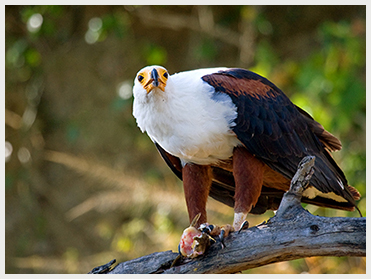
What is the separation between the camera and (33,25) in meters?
6.32

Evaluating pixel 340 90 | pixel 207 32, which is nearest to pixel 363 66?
pixel 340 90

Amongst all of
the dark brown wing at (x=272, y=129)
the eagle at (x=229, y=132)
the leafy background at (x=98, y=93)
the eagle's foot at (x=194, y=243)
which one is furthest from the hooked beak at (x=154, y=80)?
the leafy background at (x=98, y=93)

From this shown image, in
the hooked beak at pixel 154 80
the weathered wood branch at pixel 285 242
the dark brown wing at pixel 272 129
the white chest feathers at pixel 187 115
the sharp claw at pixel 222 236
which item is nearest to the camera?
the weathered wood branch at pixel 285 242

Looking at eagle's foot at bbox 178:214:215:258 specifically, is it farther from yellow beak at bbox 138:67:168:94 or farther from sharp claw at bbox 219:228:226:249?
yellow beak at bbox 138:67:168:94

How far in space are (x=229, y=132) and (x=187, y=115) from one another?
276 millimetres

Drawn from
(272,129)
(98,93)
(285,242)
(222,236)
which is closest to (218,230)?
(222,236)

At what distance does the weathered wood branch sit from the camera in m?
2.27

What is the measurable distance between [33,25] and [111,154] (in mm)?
2012

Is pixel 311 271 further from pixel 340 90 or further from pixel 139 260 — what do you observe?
pixel 139 260

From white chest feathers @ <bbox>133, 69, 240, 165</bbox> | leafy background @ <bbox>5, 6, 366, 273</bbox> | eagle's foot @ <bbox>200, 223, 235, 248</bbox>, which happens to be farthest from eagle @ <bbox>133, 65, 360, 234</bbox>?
leafy background @ <bbox>5, 6, 366, 273</bbox>

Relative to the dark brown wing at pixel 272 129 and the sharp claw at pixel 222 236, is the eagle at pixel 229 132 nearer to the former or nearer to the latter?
the dark brown wing at pixel 272 129

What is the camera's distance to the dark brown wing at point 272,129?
9.29 feet

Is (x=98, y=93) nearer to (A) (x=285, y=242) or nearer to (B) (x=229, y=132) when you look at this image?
(B) (x=229, y=132)

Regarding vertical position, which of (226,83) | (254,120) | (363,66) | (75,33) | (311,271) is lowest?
(311,271)
